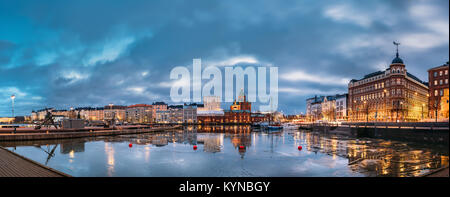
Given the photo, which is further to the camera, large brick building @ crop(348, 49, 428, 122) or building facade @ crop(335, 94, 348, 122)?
building facade @ crop(335, 94, 348, 122)

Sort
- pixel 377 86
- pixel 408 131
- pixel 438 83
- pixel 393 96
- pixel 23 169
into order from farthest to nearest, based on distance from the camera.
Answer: pixel 377 86
pixel 393 96
pixel 438 83
pixel 408 131
pixel 23 169

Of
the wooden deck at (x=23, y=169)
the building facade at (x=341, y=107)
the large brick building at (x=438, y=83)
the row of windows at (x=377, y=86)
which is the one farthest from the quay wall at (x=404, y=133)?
the building facade at (x=341, y=107)

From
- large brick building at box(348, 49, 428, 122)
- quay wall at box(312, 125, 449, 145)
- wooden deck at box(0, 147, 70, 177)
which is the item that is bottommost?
quay wall at box(312, 125, 449, 145)

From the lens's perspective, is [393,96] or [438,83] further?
[393,96]

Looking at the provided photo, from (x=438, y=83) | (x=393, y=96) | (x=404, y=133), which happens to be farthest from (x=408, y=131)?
(x=393, y=96)

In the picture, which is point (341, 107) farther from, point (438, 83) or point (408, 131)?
point (408, 131)

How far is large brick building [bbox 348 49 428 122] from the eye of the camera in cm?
9906

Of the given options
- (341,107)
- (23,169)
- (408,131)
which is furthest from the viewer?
(341,107)


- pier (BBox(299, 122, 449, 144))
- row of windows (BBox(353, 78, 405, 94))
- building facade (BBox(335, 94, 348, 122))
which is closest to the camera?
pier (BBox(299, 122, 449, 144))

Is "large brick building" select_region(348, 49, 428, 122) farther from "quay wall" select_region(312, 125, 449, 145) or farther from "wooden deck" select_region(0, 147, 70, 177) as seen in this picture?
"wooden deck" select_region(0, 147, 70, 177)

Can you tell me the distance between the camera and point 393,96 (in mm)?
100875

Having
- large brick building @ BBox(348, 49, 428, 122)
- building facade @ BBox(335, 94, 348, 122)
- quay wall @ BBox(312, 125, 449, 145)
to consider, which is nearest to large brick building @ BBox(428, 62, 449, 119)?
large brick building @ BBox(348, 49, 428, 122)
